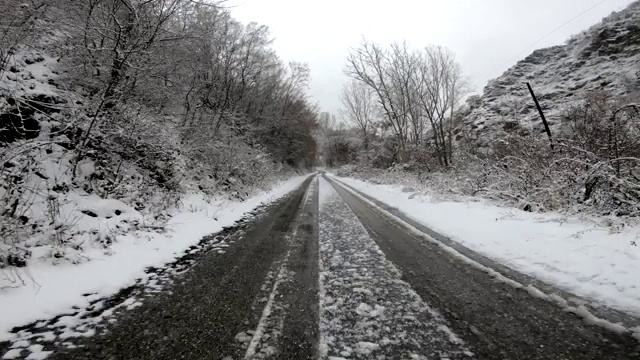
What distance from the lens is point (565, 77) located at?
93.7 ft

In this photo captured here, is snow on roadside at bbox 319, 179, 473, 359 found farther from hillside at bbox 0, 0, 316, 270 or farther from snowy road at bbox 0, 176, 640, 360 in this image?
hillside at bbox 0, 0, 316, 270

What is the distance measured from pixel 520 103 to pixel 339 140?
37.4 metres

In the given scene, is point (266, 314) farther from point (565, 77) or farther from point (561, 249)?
point (565, 77)

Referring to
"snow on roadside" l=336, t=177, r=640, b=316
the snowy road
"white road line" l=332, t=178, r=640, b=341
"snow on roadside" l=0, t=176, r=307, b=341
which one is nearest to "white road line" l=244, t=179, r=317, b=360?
the snowy road

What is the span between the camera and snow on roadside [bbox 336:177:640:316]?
12.6 feet

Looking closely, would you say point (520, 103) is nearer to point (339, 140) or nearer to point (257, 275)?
point (257, 275)

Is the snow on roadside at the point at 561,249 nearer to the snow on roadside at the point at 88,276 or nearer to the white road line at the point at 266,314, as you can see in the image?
the white road line at the point at 266,314

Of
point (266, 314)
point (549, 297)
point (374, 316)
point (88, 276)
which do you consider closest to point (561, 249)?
point (549, 297)

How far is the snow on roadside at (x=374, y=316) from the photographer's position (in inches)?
106

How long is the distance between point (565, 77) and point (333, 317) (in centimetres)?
3541

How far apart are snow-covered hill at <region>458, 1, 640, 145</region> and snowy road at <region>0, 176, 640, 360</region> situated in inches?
809

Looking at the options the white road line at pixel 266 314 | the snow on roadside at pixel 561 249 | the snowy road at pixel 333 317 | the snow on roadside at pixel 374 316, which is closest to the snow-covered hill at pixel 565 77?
the snow on roadside at pixel 561 249

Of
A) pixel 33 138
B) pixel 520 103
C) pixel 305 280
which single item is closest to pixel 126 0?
pixel 33 138

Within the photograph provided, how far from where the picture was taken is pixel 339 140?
204ft
